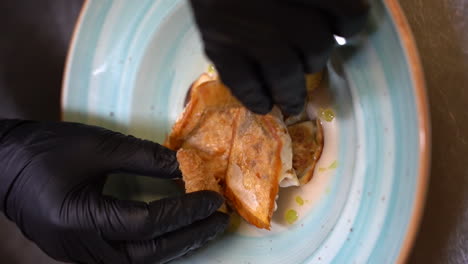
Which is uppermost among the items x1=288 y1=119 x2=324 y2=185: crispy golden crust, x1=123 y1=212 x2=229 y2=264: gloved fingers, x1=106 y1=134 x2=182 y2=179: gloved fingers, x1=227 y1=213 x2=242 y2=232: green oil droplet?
x1=106 y1=134 x2=182 y2=179: gloved fingers

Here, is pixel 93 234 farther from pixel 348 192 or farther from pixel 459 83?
pixel 459 83

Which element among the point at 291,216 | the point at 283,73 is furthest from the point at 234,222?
the point at 283,73

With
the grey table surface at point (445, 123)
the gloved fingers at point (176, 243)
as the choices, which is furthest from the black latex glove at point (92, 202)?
the grey table surface at point (445, 123)

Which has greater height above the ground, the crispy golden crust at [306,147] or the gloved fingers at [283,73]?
the gloved fingers at [283,73]

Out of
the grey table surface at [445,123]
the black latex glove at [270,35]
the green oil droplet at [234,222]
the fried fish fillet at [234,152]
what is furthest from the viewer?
the green oil droplet at [234,222]

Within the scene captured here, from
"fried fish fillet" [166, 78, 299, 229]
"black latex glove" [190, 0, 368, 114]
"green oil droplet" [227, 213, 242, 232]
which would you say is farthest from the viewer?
"green oil droplet" [227, 213, 242, 232]

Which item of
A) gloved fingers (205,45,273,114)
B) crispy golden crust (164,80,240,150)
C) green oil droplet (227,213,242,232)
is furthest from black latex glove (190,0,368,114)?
green oil droplet (227,213,242,232)

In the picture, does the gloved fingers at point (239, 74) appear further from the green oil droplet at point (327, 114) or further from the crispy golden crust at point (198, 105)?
the green oil droplet at point (327, 114)

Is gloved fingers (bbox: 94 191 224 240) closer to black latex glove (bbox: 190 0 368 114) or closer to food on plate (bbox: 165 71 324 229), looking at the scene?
food on plate (bbox: 165 71 324 229)

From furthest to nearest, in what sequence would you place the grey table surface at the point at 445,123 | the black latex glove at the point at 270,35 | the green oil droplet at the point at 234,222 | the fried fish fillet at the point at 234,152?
the green oil droplet at the point at 234,222 → the fried fish fillet at the point at 234,152 → the grey table surface at the point at 445,123 → the black latex glove at the point at 270,35
